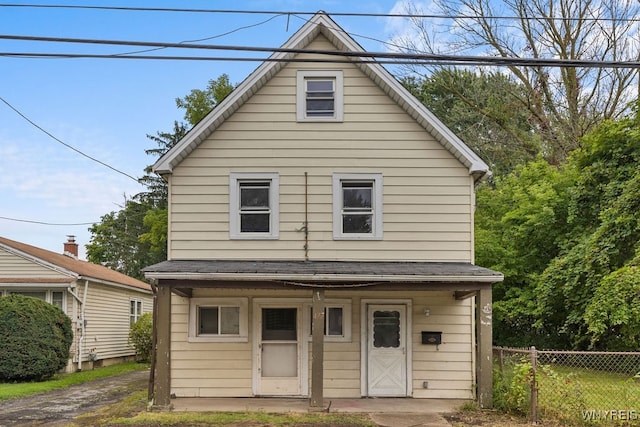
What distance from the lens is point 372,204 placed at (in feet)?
40.1

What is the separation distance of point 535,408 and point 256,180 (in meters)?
6.86

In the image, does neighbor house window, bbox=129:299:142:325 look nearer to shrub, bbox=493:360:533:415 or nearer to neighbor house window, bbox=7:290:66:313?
neighbor house window, bbox=7:290:66:313

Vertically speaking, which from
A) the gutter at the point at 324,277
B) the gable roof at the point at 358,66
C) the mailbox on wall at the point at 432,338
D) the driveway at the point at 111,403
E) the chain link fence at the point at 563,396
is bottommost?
the driveway at the point at 111,403

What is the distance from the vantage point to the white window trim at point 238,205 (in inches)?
475

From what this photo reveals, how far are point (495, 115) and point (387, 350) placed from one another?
17.3 meters

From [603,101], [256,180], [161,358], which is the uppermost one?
[603,101]

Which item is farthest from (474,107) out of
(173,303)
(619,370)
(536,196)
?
(173,303)

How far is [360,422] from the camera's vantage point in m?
9.45

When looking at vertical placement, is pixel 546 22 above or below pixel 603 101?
above

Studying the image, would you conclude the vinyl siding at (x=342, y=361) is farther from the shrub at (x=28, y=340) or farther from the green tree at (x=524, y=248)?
the shrub at (x=28, y=340)

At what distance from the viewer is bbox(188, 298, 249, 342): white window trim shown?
11891 mm

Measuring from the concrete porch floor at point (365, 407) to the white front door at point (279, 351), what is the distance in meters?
0.31

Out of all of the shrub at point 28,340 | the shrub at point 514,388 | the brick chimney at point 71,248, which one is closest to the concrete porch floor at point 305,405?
the shrub at point 514,388

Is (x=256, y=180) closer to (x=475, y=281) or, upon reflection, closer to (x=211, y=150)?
(x=211, y=150)
